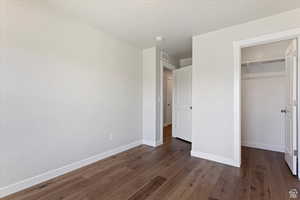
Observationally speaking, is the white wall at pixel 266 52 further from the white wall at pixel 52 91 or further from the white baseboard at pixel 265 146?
the white wall at pixel 52 91

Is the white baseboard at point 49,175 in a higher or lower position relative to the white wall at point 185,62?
lower

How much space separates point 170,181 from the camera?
1.99 meters

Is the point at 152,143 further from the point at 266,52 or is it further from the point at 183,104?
the point at 266,52

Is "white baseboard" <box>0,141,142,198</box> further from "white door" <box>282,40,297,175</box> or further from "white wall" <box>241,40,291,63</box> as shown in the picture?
"white wall" <box>241,40,291,63</box>

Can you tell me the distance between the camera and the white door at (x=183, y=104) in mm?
3803

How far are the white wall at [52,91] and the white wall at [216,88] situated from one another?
1.59 metres

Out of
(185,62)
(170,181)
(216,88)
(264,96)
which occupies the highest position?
(185,62)

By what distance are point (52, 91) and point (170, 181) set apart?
2041 mm

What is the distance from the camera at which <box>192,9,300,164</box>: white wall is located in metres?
2.44

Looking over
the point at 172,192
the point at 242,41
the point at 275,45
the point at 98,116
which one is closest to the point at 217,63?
the point at 242,41

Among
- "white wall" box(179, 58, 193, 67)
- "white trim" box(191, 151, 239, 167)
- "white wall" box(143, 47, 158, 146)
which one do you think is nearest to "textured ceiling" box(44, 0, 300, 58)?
"white wall" box(143, 47, 158, 146)

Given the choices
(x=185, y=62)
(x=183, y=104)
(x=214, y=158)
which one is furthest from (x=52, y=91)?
(x=185, y=62)

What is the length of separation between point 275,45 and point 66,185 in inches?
171

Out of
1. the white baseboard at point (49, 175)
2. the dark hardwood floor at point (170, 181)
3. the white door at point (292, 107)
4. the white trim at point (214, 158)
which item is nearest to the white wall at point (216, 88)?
the white trim at point (214, 158)
